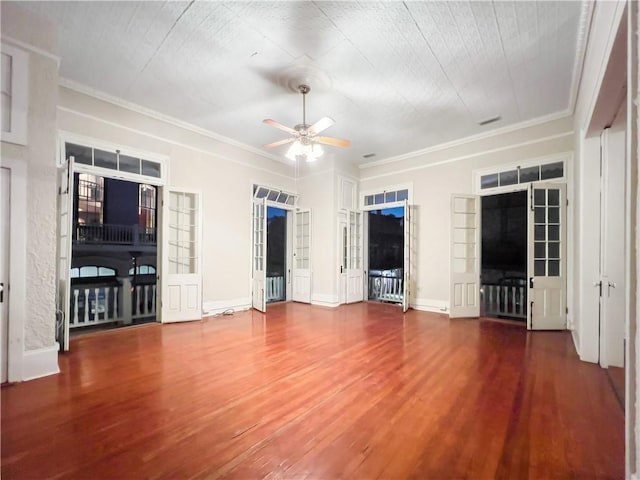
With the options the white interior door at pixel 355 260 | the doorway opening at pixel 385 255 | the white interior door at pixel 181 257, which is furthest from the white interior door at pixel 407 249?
the white interior door at pixel 181 257

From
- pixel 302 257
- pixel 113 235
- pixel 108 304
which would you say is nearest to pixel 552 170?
pixel 302 257

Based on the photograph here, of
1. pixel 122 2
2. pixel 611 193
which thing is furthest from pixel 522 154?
pixel 122 2

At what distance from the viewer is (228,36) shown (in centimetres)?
300

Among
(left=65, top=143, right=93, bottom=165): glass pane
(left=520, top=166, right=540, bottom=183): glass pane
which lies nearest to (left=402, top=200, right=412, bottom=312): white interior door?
(left=520, top=166, right=540, bottom=183): glass pane

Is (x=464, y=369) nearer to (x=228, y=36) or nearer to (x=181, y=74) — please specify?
(x=228, y=36)

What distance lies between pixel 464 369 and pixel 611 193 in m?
2.52

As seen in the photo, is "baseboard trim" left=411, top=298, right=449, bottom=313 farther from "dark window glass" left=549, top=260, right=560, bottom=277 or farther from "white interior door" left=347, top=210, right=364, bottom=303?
"dark window glass" left=549, top=260, right=560, bottom=277

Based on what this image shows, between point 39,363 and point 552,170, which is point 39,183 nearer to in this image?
point 39,363

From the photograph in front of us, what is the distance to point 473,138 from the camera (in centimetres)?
551

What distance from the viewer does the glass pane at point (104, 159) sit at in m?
4.15

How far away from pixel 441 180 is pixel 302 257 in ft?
12.0

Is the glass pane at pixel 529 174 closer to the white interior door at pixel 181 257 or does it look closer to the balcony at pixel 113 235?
the white interior door at pixel 181 257

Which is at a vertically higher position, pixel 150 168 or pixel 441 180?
pixel 441 180

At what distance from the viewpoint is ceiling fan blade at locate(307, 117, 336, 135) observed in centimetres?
342
